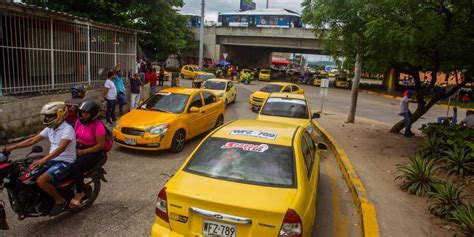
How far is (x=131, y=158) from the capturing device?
25.7 feet

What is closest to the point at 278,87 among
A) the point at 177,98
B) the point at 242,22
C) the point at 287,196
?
the point at 177,98

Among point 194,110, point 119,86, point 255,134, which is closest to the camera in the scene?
point 255,134

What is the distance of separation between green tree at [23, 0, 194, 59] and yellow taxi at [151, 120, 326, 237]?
14.8m

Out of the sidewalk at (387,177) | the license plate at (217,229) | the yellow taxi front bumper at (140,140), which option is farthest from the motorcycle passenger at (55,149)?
the sidewalk at (387,177)

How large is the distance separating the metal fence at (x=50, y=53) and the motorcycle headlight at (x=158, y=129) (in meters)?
4.10

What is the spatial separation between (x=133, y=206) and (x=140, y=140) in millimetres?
2753

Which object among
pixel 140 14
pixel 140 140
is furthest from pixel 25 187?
pixel 140 14

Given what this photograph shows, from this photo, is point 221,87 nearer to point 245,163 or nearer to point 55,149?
point 55,149

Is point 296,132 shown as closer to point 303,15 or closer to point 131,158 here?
point 131,158

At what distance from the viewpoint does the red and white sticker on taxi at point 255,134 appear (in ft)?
14.2

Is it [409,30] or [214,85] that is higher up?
[409,30]

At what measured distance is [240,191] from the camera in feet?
11.4

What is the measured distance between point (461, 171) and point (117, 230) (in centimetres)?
640

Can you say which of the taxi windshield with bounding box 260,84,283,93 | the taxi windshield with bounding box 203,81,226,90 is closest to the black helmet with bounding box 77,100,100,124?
the taxi windshield with bounding box 203,81,226,90
